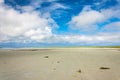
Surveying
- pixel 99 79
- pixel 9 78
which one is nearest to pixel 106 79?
pixel 99 79

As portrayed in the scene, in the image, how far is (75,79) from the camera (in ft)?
33.9

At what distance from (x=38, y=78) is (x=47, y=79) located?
68 centimetres

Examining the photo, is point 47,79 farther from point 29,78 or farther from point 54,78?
point 29,78

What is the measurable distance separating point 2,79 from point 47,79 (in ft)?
9.27

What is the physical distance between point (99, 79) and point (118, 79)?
3.90 ft

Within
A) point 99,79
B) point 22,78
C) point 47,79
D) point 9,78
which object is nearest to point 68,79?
point 47,79

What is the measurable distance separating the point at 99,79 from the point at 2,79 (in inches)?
242

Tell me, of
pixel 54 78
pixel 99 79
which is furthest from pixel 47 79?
pixel 99 79

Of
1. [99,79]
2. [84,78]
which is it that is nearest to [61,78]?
[84,78]

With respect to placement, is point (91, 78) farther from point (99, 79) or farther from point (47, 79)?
point (47, 79)

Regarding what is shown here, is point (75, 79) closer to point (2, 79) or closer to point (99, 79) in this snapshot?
point (99, 79)

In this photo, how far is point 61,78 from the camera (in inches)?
423

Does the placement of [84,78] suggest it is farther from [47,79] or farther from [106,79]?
[47,79]

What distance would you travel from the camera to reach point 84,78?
10.6 meters
